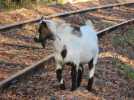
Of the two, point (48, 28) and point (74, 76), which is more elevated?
Answer: point (48, 28)

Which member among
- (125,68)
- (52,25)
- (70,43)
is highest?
(52,25)

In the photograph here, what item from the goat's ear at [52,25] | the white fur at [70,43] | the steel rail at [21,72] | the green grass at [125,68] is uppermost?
the goat's ear at [52,25]

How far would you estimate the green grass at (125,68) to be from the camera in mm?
9534

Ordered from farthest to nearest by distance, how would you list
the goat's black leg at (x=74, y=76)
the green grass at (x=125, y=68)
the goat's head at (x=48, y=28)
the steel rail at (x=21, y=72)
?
1. the green grass at (x=125, y=68)
2. the steel rail at (x=21, y=72)
3. the goat's black leg at (x=74, y=76)
4. the goat's head at (x=48, y=28)

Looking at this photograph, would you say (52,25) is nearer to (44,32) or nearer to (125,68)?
(44,32)

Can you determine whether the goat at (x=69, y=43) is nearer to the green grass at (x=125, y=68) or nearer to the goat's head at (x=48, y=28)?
the goat's head at (x=48, y=28)

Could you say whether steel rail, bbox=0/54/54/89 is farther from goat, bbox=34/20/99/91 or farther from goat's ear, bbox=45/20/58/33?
goat's ear, bbox=45/20/58/33

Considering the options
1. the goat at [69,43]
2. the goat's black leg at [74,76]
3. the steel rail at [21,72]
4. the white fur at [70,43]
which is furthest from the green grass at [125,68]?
the white fur at [70,43]

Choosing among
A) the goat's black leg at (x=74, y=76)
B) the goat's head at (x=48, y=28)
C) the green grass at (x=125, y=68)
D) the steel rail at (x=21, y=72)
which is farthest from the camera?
the green grass at (x=125, y=68)

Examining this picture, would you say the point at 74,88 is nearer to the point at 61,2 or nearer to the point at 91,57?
the point at 91,57

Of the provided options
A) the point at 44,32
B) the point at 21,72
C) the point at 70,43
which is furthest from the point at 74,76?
the point at 21,72

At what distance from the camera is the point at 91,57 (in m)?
7.66

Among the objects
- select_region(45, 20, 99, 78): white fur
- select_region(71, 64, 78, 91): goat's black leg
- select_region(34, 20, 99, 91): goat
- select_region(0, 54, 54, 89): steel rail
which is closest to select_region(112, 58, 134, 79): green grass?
select_region(0, 54, 54, 89): steel rail

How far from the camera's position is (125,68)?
997 centimetres
